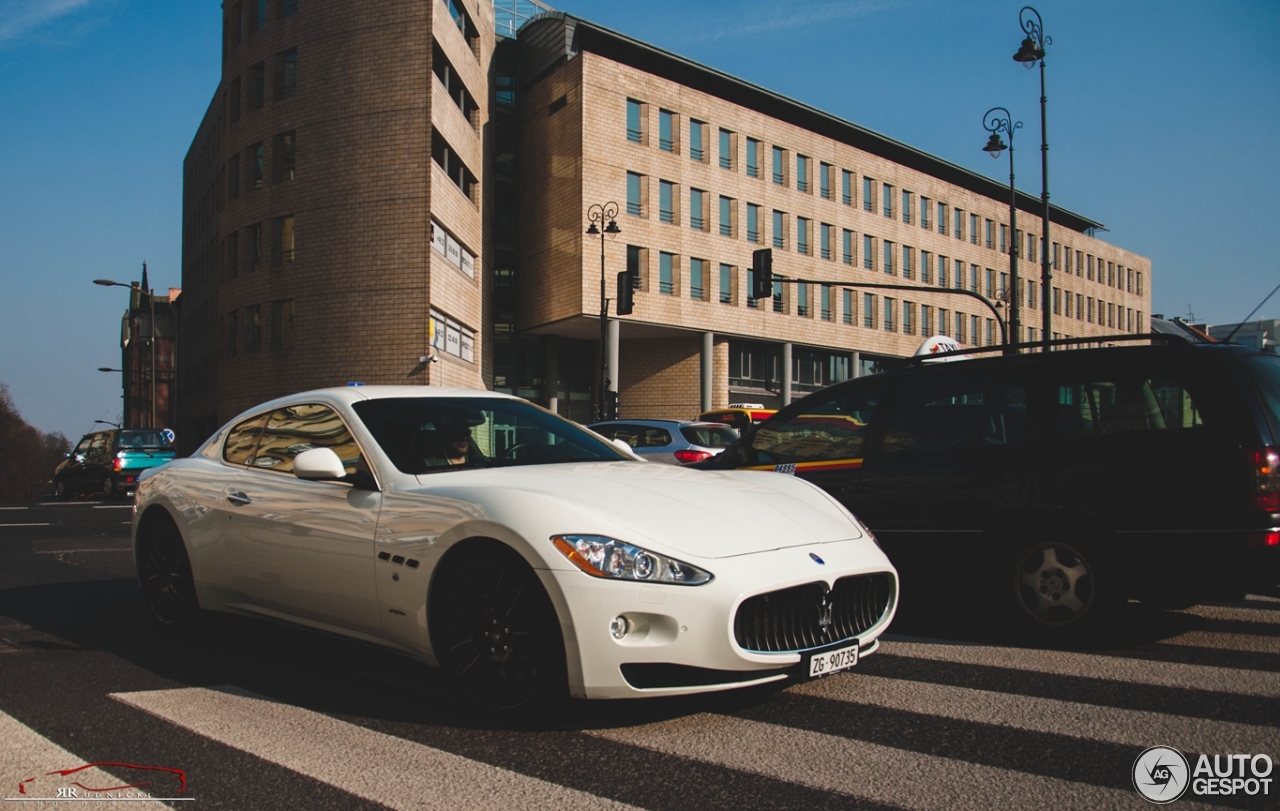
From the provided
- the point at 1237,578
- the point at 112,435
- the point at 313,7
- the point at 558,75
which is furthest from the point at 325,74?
the point at 1237,578

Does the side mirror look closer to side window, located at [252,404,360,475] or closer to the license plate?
side window, located at [252,404,360,475]

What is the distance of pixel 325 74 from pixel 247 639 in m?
34.5

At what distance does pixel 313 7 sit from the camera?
1464 inches

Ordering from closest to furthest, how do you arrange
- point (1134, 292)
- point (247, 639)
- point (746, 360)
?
1. point (247, 639)
2. point (746, 360)
3. point (1134, 292)

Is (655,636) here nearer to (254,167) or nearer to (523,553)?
(523,553)

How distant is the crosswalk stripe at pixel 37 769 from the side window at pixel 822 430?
467 centimetres

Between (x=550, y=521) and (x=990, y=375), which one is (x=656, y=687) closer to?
(x=550, y=521)

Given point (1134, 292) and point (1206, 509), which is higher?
point (1134, 292)

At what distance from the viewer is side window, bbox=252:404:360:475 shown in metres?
5.11

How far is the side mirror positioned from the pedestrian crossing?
3.17 ft

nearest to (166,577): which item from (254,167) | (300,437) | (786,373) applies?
(300,437)

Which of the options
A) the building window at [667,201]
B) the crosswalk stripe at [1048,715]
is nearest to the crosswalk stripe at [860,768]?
the crosswalk stripe at [1048,715]

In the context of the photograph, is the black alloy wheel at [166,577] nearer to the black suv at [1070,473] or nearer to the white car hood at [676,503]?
A: the white car hood at [676,503]

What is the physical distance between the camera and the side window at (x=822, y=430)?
688cm
